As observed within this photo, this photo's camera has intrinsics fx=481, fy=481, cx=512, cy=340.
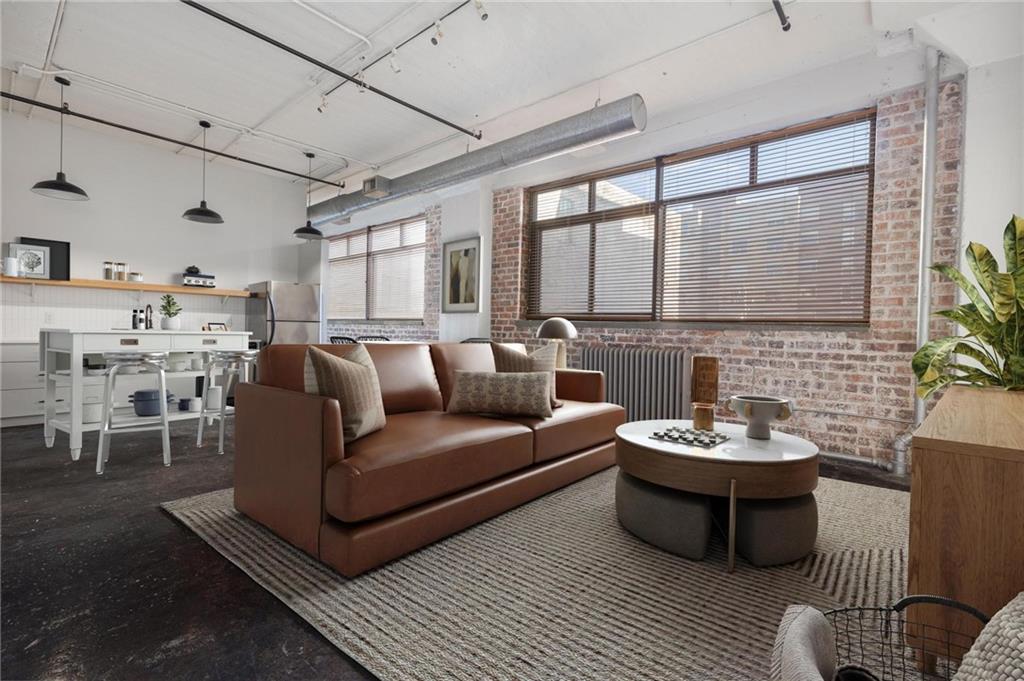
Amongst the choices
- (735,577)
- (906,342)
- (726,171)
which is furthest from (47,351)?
(906,342)

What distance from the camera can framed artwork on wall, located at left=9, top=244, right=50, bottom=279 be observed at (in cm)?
534

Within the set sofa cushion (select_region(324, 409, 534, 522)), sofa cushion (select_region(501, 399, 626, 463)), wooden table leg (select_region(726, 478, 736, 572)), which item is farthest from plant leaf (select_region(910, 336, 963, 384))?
sofa cushion (select_region(324, 409, 534, 522))

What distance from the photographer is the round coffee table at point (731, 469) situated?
202cm

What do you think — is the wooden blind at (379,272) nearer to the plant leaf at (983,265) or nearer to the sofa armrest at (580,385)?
the sofa armrest at (580,385)

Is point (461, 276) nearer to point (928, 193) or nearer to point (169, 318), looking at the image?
point (169, 318)

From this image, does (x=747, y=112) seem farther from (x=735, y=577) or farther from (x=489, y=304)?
(x=735, y=577)

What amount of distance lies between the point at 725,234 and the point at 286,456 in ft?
13.4

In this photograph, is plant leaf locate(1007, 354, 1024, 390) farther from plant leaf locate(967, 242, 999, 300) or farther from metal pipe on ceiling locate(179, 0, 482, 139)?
metal pipe on ceiling locate(179, 0, 482, 139)

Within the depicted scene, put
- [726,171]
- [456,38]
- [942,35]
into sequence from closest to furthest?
[942,35]
[456,38]
[726,171]

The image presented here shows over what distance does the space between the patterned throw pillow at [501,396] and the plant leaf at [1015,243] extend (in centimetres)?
258

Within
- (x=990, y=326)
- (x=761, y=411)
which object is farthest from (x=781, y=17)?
(x=761, y=411)

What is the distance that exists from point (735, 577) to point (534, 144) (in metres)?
3.97

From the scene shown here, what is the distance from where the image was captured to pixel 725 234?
14.7ft

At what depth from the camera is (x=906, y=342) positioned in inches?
140
